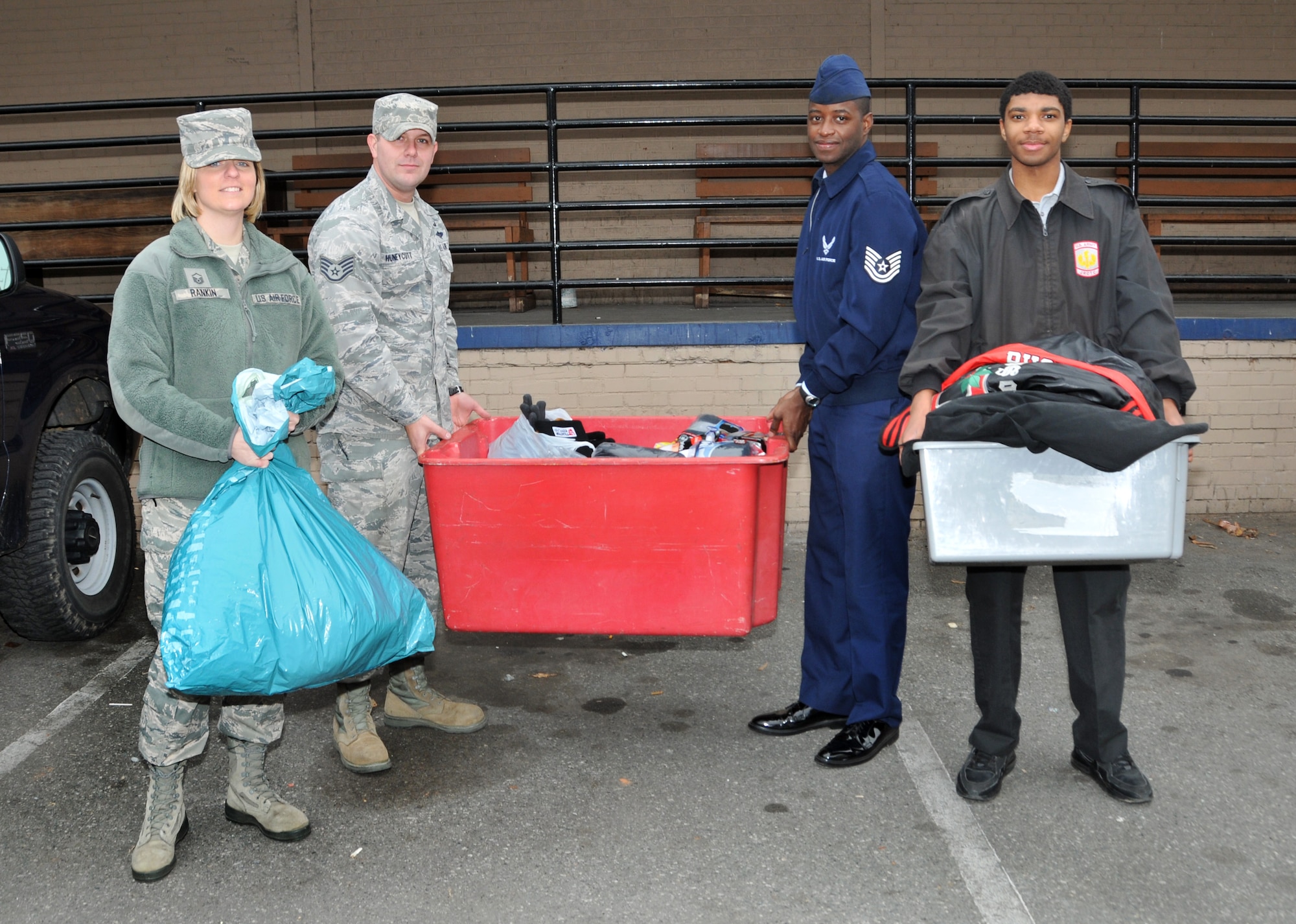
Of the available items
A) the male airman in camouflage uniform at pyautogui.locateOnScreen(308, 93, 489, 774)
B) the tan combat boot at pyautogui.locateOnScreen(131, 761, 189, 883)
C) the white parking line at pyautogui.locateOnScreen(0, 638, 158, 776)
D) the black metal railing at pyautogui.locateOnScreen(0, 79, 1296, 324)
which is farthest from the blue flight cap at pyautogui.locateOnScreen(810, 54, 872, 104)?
the white parking line at pyautogui.locateOnScreen(0, 638, 158, 776)

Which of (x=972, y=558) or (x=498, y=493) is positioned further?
(x=498, y=493)

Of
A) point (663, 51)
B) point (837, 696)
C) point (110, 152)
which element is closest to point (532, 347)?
point (837, 696)

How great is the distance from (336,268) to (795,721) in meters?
2.11

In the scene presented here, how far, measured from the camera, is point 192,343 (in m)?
2.94

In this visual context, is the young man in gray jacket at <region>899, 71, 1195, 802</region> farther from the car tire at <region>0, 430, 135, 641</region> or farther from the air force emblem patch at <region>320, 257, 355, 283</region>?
the car tire at <region>0, 430, 135, 641</region>

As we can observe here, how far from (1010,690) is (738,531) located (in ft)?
3.29

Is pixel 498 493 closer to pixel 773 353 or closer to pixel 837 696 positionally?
pixel 837 696

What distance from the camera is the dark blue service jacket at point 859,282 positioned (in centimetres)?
339

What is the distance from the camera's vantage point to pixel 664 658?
4.58 metres

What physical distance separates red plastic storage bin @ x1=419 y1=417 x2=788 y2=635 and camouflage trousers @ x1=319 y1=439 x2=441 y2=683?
42 centimetres

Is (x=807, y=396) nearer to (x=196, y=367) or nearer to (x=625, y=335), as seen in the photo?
(x=196, y=367)

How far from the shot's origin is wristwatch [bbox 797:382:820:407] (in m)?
3.54

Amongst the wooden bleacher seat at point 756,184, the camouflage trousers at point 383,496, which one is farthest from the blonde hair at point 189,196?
the wooden bleacher seat at point 756,184

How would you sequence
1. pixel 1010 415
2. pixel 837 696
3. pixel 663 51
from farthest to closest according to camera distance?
pixel 663 51
pixel 837 696
pixel 1010 415
